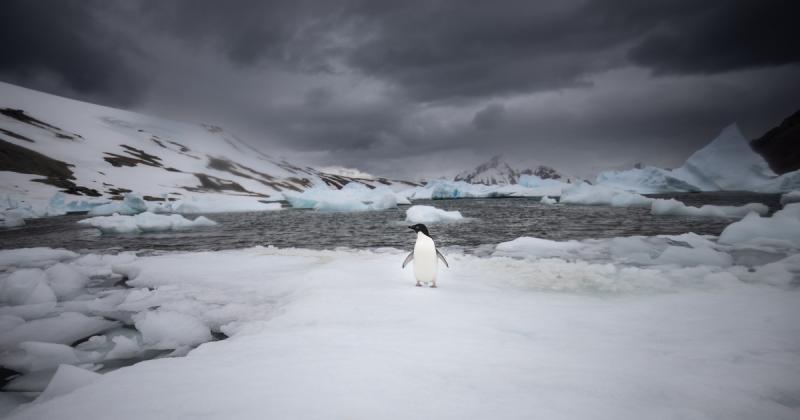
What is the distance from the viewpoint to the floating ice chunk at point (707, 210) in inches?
781

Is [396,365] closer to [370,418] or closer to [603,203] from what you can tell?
[370,418]

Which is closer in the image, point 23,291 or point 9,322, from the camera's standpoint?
point 9,322

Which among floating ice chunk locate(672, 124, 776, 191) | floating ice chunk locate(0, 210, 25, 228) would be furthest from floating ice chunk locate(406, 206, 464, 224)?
floating ice chunk locate(672, 124, 776, 191)

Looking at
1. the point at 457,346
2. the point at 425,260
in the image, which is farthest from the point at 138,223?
the point at 457,346

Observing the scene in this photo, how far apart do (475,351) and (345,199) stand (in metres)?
39.6

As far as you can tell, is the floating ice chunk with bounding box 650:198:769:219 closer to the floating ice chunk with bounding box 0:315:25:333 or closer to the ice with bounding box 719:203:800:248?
the ice with bounding box 719:203:800:248

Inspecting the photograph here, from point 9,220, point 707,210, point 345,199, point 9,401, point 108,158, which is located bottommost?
point 9,401

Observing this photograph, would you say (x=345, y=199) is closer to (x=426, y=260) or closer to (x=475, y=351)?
(x=426, y=260)

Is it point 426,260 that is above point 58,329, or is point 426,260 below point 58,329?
above

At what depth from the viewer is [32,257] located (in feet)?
32.4


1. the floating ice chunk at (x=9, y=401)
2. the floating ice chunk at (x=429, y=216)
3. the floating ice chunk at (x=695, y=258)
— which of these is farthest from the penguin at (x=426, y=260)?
the floating ice chunk at (x=429, y=216)

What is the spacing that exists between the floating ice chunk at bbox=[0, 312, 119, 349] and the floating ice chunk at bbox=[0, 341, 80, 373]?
1.29 ft

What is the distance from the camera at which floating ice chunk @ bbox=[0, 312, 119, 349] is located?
4075 mm

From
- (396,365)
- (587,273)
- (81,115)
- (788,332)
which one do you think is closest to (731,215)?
(587,273)
